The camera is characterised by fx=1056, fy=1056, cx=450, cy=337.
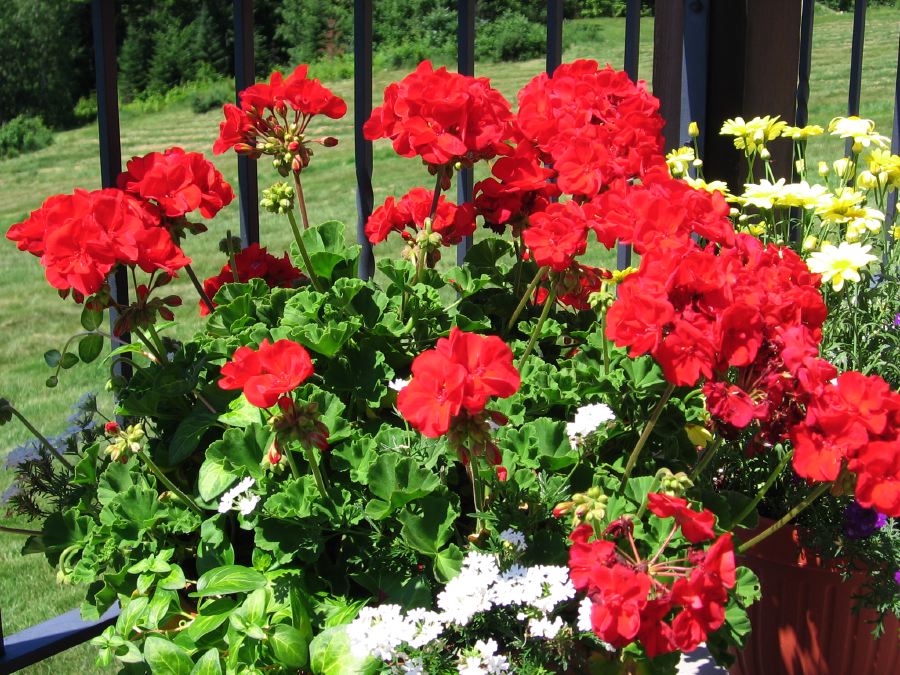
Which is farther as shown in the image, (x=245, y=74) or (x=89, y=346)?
(x=245, y=74)

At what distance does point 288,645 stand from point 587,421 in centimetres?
42

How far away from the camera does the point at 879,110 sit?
938cm

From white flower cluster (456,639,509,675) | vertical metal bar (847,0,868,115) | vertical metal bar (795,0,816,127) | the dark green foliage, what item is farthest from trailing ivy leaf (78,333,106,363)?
the dark green foliage

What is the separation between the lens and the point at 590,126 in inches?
50.8

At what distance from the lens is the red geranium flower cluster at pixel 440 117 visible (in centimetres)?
127

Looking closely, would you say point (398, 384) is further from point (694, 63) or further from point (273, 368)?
point (694, 63)

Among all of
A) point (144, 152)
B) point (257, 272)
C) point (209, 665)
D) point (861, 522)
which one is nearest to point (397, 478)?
point (209, 665)

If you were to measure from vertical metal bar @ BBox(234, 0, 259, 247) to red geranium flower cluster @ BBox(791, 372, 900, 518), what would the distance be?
0.89 meters

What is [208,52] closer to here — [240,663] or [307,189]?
[307,189]

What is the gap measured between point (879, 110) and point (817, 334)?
9.20 meters

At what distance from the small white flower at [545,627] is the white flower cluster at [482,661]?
4 centimetres

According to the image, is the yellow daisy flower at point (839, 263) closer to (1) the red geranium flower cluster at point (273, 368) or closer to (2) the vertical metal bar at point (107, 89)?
(1) the red geranium flower cluster at point (273, 368)

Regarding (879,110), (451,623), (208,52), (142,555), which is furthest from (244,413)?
(208,52)

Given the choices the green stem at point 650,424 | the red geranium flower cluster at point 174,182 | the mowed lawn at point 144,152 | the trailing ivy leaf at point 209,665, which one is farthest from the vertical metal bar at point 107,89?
the green stem at point 650,424
